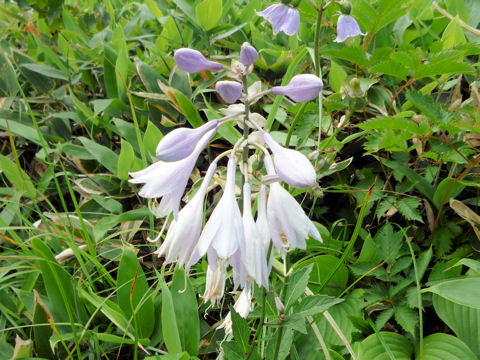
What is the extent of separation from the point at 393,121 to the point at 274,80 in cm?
97

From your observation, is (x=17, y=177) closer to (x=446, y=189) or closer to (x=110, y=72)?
(x=110, y=72)

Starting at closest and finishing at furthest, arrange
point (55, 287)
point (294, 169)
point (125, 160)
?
point (294, 169), point (55, 287), point (125, 160)

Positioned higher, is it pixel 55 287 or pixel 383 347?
pixel 55 287

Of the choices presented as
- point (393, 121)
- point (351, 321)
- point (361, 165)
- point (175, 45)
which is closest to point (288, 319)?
point (351, 321)

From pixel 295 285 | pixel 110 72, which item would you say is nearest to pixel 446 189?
pixel 295 285

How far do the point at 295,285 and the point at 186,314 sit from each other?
445mm

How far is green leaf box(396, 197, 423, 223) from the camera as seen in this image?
55.4 inches

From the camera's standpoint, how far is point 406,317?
1.26 meters

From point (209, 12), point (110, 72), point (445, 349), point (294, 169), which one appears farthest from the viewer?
point (110, 72)

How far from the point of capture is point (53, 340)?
130 cm

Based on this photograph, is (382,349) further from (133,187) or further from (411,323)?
(133,187)

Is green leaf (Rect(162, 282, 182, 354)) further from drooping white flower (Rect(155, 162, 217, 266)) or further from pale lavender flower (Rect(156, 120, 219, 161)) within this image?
pale lavender flower (Rect(156, 120, 219, 161))

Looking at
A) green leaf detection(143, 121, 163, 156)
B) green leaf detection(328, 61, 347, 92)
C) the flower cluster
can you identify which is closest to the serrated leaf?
the flower cluster

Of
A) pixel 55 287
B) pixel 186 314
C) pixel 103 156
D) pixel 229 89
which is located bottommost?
pixel 186 314
